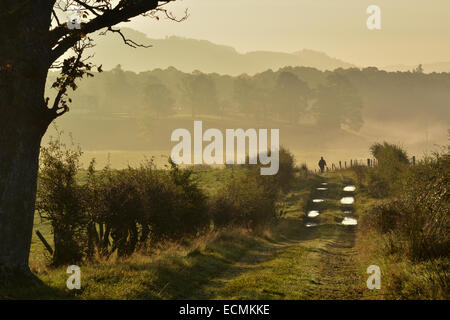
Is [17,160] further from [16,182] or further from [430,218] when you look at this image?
[430,218]

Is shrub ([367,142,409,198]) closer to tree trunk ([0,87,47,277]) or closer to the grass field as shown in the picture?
the grass field

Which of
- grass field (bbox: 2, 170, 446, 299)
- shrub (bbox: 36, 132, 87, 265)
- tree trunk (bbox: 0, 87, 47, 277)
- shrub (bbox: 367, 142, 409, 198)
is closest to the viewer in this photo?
tree trunk (bbox: 0, 87, 47, 277)

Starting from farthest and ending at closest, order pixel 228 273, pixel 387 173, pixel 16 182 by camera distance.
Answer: pixel 387 173, pixel 228 273, pixel 16 182

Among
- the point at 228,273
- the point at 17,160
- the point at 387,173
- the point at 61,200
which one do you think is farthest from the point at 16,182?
the point at 387,173

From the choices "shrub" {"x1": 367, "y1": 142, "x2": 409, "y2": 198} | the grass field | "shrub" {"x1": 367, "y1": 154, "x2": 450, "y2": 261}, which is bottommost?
the grass field

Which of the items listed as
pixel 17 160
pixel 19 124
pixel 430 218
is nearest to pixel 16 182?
pixel 17 160

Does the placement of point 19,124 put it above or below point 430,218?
above

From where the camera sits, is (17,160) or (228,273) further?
(228,273)

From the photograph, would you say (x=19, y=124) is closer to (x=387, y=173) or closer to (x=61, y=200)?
(x=61, y=200)

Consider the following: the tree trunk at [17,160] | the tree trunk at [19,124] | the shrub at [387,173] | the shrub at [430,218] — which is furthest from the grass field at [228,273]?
the shrub at [387,173]

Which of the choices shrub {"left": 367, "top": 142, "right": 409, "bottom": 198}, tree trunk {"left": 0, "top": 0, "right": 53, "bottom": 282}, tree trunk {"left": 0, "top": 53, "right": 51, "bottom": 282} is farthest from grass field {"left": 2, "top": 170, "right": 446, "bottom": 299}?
shrub {"left": 367, "top": 142, "right": 409, "bottom": 198}

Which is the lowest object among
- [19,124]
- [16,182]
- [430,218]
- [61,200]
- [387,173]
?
[430,218]

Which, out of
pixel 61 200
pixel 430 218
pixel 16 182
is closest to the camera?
pixel 16 182

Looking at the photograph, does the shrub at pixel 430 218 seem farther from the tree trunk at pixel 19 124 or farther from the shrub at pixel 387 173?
the shrub at pixel 387 173
